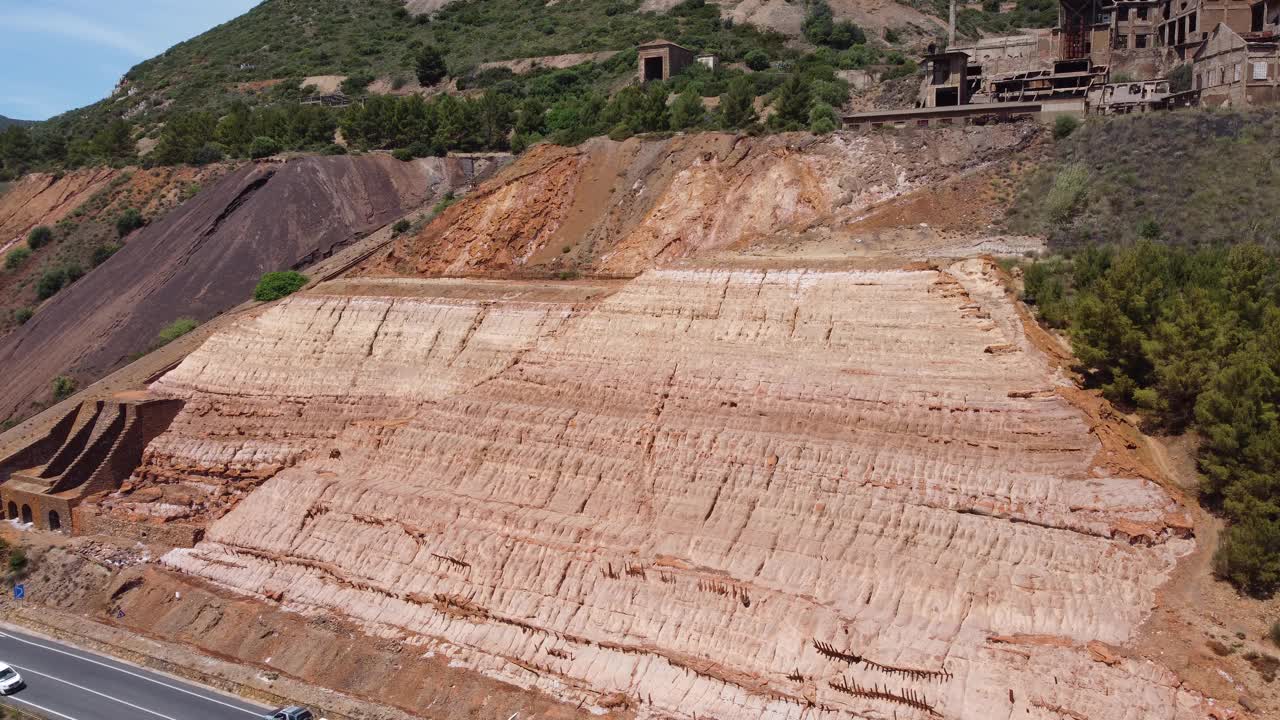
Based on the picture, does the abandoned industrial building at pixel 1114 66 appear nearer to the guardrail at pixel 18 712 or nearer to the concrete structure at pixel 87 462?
the concrete structure at pixel 87 462

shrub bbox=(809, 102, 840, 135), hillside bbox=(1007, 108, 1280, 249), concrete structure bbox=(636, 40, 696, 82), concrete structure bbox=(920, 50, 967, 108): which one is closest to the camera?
hillside bbox=(1007, 108, 1280, 249)

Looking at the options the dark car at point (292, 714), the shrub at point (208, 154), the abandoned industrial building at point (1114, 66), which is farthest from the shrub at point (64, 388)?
the abandoned industrial building at point (1114, 66)

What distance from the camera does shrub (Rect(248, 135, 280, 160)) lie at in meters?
57.7

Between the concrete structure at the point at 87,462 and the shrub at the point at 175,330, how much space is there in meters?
7.55

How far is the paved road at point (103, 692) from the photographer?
72.2ft

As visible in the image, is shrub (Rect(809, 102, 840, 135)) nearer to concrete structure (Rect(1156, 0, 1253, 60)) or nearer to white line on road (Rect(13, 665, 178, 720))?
concrete structure (Rect(1156, 0, 1253, 60))

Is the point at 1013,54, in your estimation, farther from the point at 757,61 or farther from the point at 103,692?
the point at 103,692

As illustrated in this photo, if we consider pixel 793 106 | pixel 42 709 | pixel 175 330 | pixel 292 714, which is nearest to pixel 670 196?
pixel 793 106

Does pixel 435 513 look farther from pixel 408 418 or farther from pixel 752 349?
pixel 752 349

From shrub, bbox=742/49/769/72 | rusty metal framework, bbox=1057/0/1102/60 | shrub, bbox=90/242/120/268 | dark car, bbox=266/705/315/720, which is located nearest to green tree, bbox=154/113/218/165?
shrub, bbox=90/242/120/268

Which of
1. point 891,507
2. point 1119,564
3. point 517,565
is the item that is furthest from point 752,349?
point 1119,564

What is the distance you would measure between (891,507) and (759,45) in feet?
186

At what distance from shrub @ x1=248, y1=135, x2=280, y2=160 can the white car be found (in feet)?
128

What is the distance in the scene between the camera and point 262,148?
190 ft
